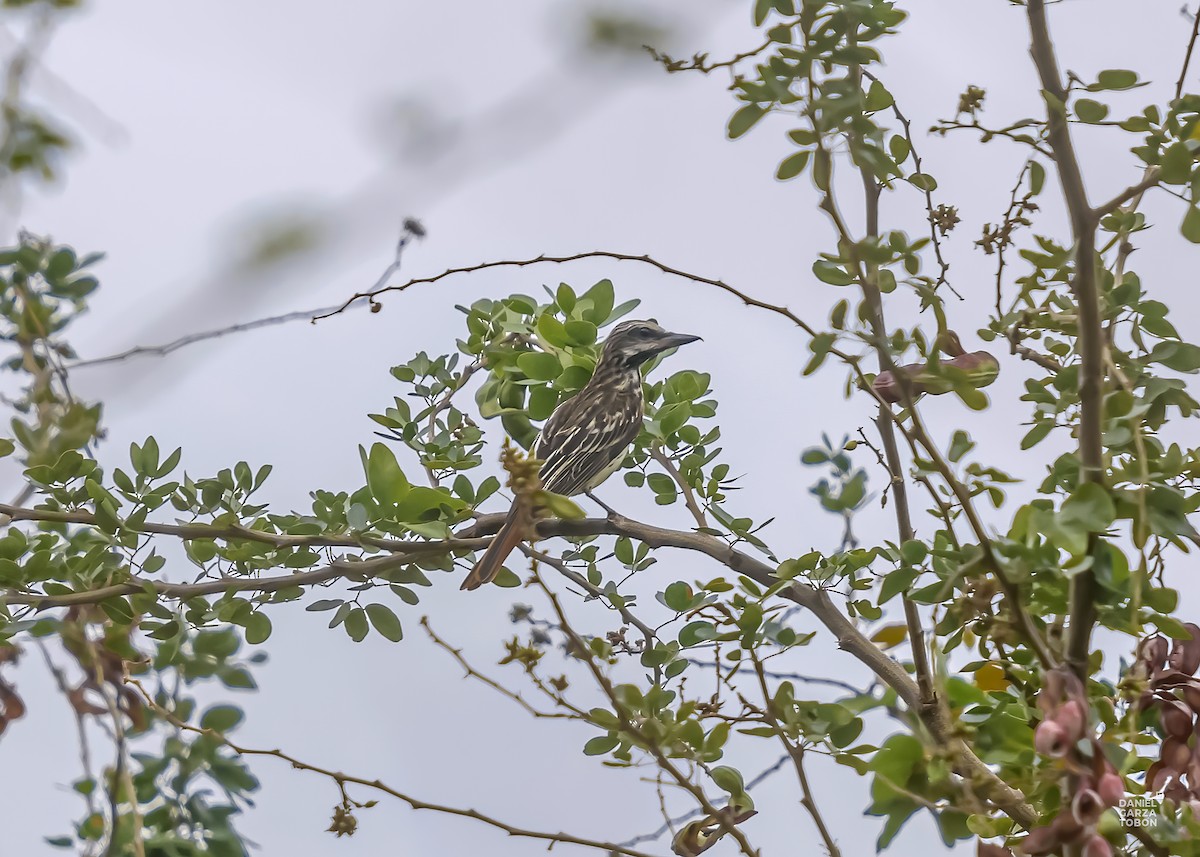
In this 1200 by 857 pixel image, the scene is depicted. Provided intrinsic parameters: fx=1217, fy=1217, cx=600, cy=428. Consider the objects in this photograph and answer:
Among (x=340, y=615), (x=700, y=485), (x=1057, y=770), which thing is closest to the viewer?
(x=1057, y=770)

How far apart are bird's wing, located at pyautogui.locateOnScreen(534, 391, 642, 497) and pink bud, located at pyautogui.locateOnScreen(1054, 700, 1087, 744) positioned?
69.2 inches

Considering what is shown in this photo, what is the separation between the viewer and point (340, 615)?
1865 millimetres

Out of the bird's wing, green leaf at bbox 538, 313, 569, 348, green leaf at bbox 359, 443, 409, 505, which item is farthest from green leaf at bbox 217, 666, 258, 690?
the bird's wing

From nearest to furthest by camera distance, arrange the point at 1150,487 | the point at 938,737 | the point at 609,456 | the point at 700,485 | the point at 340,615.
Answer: the point at 1150,487 → the point at 938,737 → the point at 340,615 → the point at 700,485 → the point at 609,456

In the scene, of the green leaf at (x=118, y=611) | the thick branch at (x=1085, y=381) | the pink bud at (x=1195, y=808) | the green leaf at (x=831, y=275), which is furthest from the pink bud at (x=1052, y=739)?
the green leaf at (x=118, y=611)

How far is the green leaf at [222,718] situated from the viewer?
1.66 meters

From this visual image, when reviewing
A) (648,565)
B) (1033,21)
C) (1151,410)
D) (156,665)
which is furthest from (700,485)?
(1033,21)

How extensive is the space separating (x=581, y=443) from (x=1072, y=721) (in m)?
1.98

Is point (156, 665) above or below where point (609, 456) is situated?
below

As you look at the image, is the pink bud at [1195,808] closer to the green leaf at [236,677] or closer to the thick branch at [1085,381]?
the thick branch at [1085,381]

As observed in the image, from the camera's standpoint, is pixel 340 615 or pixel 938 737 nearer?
pixel 938 737

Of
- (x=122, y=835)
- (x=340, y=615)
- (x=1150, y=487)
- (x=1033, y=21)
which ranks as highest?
(x=1033, y=21)

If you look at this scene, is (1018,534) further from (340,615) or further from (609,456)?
(609,456)

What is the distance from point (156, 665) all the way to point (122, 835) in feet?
0.85
